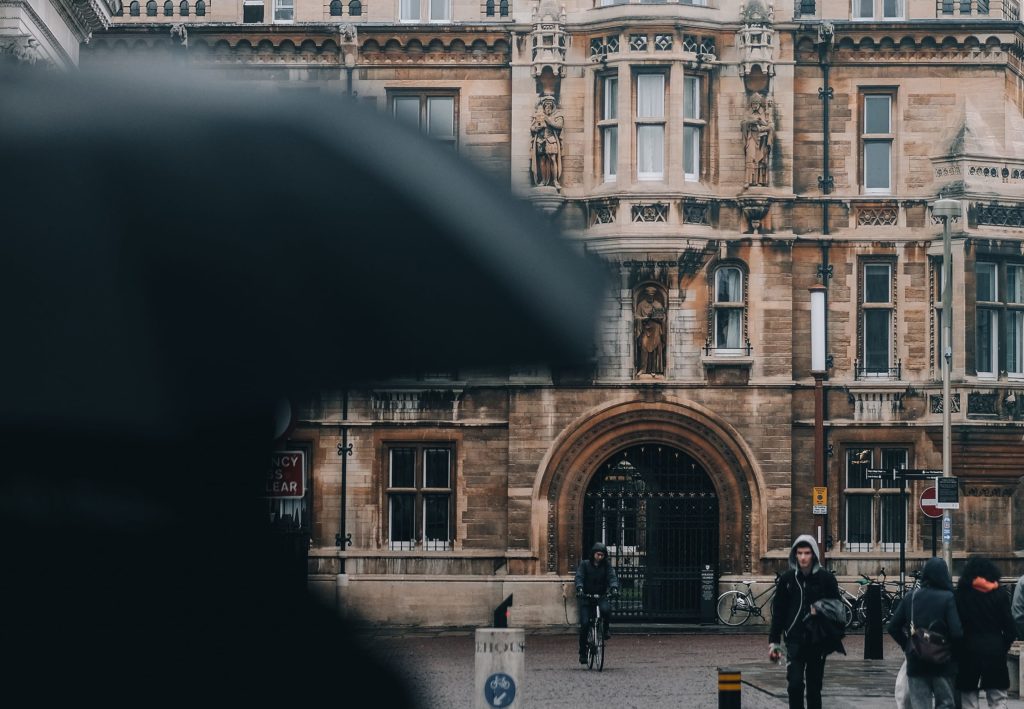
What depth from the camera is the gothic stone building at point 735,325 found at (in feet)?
102

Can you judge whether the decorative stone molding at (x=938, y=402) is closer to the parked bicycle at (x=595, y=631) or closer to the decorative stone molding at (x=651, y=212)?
the decorative stone molding at (x=651, y=212)

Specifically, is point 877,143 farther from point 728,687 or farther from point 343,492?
point 728,687

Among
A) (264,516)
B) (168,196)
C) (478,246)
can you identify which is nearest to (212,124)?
(168,196)

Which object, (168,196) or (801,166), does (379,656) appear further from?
(801,166)

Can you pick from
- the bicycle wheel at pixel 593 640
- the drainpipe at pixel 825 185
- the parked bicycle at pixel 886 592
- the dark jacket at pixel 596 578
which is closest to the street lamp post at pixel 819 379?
the drainpipe at pixel 825 185

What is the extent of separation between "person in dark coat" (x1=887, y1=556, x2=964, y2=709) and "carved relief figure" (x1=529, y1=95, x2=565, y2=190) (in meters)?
17.9

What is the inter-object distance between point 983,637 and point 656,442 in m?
17.3

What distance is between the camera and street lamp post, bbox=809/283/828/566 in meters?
29.5

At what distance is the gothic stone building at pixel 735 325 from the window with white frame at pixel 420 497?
0.04 metres

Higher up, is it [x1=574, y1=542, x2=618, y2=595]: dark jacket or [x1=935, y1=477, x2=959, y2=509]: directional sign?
[x1=935, y1=477, x2=959, y2=509]: directional sign

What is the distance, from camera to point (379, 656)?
184 centimetres

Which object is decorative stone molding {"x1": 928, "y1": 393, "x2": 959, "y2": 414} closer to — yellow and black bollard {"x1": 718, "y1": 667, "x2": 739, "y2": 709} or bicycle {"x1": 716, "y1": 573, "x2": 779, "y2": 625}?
bicycle {"x1": 716, "y1": 573, "x2": 779, "y2": 625}

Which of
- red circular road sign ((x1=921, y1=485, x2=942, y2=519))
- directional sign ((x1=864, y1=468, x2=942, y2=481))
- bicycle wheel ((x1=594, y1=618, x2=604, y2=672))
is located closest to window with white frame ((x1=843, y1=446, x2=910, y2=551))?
red circular road sign ((x1=921, y1=485, x2=942, y2=519))

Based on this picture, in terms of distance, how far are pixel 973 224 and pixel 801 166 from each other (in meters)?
2.95
